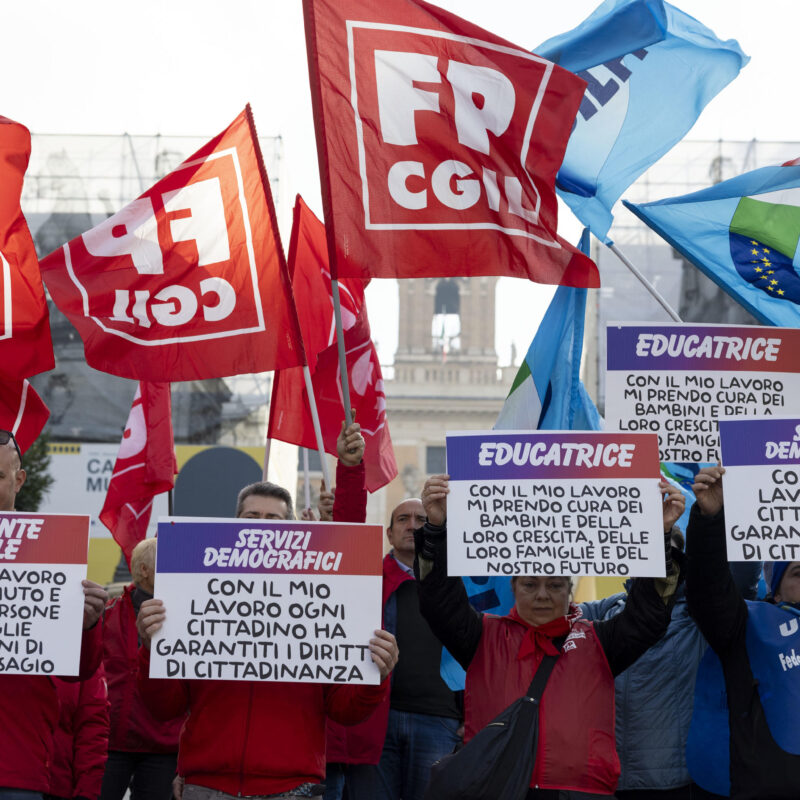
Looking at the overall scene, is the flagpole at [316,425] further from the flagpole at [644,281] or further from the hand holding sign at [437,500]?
the flagpole at [644,281]

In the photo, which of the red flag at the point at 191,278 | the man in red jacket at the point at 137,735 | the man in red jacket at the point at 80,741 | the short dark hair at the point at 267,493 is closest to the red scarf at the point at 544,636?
the short dark hair at the point at 267,493

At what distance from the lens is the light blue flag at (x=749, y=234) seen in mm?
5652

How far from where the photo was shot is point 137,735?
5098 millimetres

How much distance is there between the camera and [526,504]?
13.2 feet

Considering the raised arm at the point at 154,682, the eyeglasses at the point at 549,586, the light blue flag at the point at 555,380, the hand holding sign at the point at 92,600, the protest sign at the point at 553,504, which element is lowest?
the raised arm at the point at 154,682

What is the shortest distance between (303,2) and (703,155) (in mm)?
21506

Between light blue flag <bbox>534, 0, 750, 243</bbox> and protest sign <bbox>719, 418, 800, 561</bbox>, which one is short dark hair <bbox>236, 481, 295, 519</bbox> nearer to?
protest sign <bbox>719, 418, 800, 561</bbox>

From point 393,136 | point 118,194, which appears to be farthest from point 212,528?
point 118,194

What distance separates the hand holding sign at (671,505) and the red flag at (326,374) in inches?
79.1

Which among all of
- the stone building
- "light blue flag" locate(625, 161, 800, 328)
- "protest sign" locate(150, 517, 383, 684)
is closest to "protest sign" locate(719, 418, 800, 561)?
"protest sign" locate(150, 517, 383, 684)

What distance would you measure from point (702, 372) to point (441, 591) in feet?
4.80

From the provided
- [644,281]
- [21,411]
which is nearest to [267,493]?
[21,411]

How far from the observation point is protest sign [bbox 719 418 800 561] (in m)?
3.95

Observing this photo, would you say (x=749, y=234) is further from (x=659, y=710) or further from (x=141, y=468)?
(x=141, y=468)
